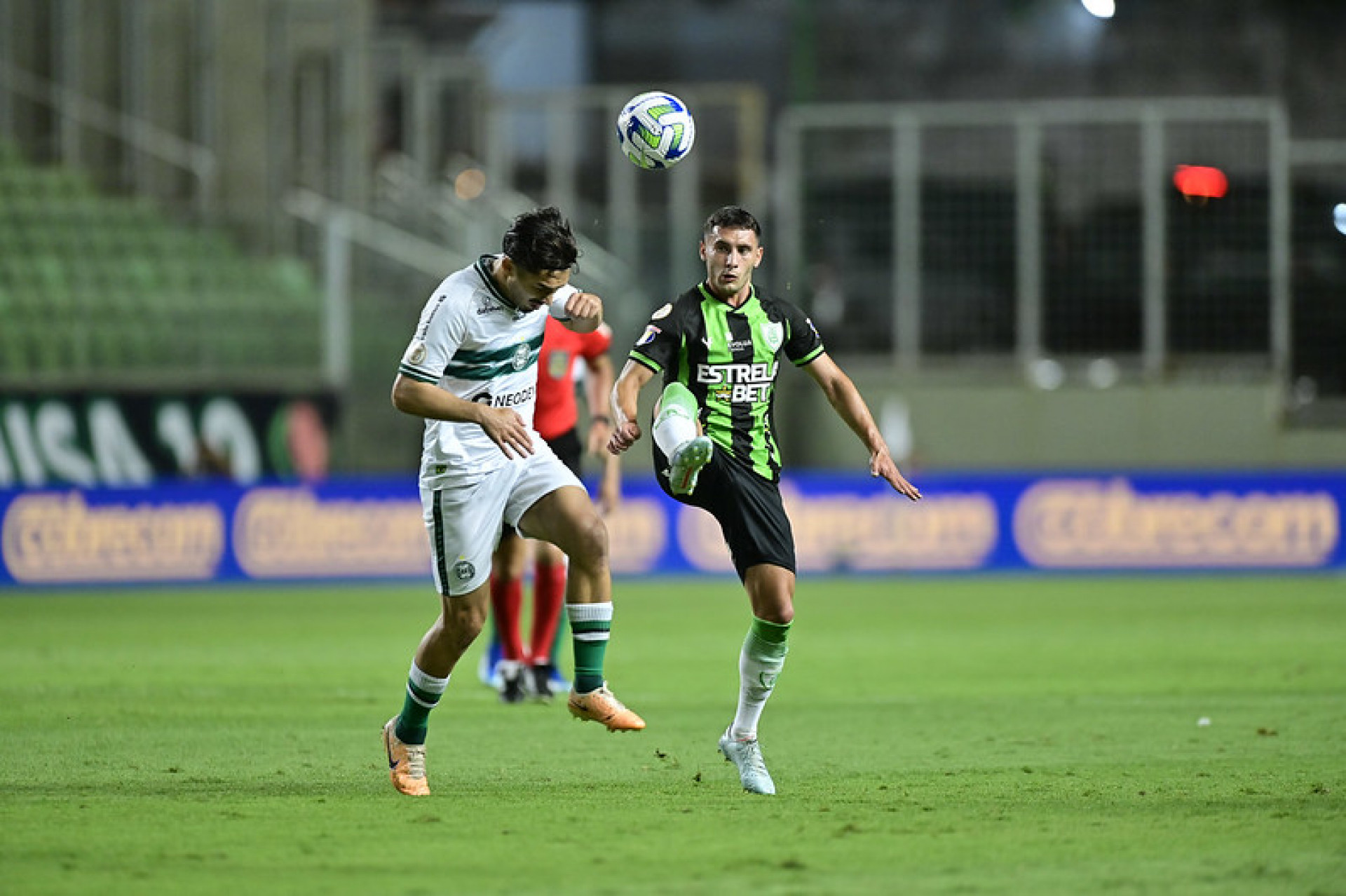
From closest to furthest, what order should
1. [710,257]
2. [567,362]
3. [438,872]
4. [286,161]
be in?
[438,872] < [710,257] < [567,362] < [286,161]

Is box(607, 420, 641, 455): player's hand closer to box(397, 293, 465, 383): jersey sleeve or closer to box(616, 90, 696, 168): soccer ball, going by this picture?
box(397, 293, 465, 383): jersey sleeve

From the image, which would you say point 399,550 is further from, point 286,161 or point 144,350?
point 286,161

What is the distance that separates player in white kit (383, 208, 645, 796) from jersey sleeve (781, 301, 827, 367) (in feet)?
2.64

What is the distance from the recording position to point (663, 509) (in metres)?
22.7

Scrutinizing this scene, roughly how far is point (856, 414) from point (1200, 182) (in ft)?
63.3

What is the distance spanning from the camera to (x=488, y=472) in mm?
7797

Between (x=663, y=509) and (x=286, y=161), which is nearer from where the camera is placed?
(x=663, y=509)

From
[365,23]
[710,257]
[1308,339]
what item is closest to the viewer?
[710,257]

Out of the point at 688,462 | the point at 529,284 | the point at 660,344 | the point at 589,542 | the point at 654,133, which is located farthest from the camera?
the point at 654,133

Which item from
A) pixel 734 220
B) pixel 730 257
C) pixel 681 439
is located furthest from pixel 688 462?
pixel 734 220

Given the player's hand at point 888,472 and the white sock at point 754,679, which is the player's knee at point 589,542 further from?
the player's hand at point 888,472

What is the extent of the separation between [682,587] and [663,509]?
1458 millimetres

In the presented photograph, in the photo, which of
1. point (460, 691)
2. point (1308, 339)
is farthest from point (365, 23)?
point (460, 691)

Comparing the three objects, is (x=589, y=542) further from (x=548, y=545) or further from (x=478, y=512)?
(x=548, y=545)
